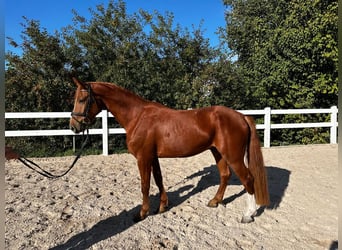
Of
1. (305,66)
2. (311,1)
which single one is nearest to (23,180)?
(305,66)

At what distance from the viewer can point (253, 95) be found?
11.4 meters

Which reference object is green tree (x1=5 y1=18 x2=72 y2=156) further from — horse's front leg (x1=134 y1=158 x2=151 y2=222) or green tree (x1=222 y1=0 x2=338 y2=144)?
green tree (x1=222 y1=0 x2=338 y2=144)

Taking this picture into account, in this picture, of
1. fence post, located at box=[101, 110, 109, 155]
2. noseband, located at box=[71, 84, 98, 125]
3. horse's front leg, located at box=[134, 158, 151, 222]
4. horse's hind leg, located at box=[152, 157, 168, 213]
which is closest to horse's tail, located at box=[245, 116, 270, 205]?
horse's hind leg, located at box=[152, 157, 168, 213]

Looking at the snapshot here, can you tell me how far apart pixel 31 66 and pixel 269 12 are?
1010cm

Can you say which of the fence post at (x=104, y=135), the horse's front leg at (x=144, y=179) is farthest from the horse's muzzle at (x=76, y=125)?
the fence post at (x=104, y=135)

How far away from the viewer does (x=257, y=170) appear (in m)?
3.58

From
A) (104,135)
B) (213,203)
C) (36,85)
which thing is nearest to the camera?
(213,203)

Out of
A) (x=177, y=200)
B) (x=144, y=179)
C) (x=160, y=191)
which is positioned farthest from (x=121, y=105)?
(x=177, y=200)

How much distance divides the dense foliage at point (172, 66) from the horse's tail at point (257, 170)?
20.5 feet

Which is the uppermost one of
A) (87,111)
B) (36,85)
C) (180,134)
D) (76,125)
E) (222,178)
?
(36,85)

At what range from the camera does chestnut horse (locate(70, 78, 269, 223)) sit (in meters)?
3.43

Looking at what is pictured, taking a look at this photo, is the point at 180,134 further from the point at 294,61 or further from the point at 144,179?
the point at 294,61

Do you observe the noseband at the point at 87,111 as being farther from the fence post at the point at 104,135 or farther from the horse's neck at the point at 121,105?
the fence post at the point at 104,135

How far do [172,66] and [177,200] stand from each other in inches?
270
